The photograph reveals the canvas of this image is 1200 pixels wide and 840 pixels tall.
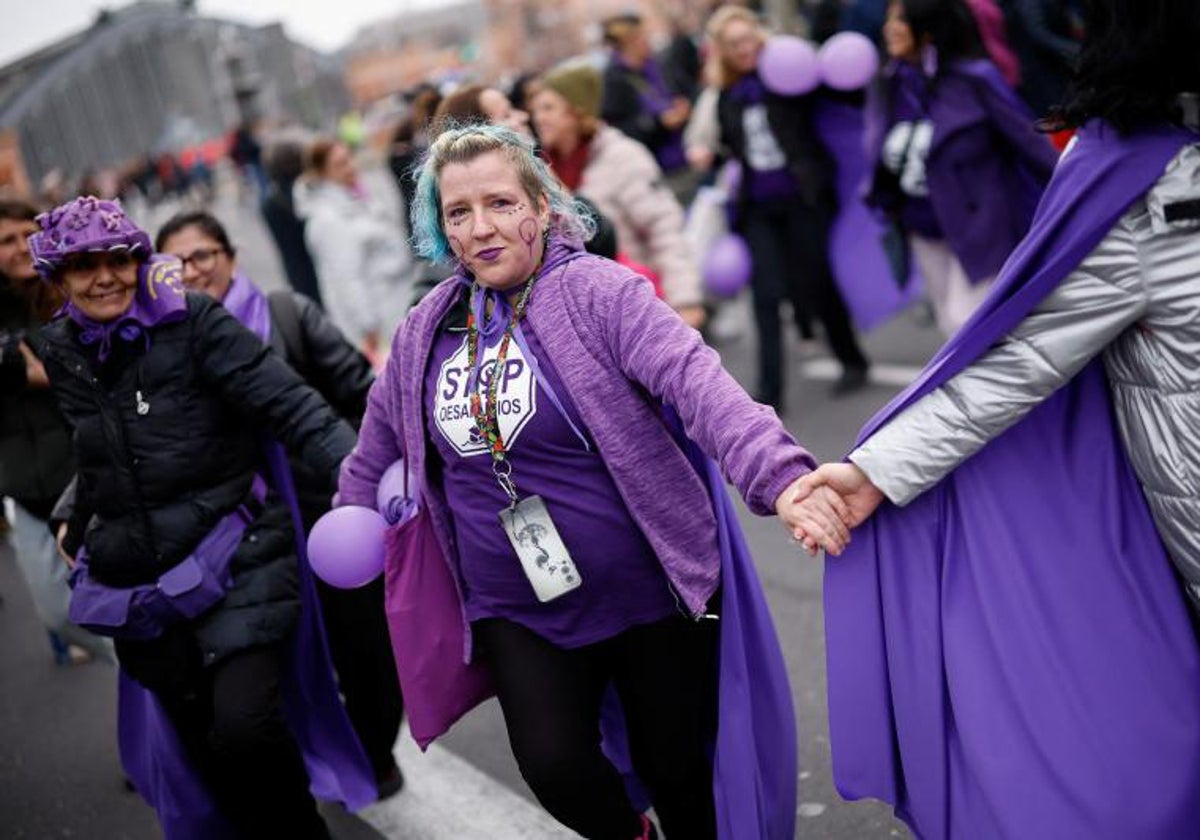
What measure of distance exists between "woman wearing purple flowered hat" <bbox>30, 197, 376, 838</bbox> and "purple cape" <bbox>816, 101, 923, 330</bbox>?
3.92 meters

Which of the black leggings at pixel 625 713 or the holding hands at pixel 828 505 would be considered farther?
the black leggings at pixel 625 713

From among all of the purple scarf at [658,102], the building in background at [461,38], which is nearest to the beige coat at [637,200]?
the purple scarf at [658,102]

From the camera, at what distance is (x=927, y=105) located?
495 centimetres

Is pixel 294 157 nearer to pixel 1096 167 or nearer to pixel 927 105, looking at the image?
pixel 927 105

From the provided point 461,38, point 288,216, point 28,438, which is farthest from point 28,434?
point 461,38

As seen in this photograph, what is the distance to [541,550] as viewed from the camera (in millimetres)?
2447

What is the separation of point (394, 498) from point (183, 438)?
2.14 feet

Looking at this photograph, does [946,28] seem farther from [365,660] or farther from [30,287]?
[30,287]

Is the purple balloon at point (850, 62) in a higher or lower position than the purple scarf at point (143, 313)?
higher

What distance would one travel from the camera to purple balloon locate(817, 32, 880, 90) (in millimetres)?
5719

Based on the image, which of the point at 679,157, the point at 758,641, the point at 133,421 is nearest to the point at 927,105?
the point at 758,641

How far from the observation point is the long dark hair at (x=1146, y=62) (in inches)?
75.7

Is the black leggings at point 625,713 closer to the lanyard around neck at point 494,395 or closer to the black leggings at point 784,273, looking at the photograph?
the lanyard around neck at point 494,395

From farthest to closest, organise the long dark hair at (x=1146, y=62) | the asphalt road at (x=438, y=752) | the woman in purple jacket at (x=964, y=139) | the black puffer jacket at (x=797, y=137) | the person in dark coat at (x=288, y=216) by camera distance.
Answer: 1. the person in dark coat at (x=288, y=216)
2. the black puffer jacket at (x=797, y=137)
3. the woman in purple jacket at (x=964, y=139)
4. the asphalt road at (x=438, y=752)
5. the long dark hair at (x=1146, y=62)
